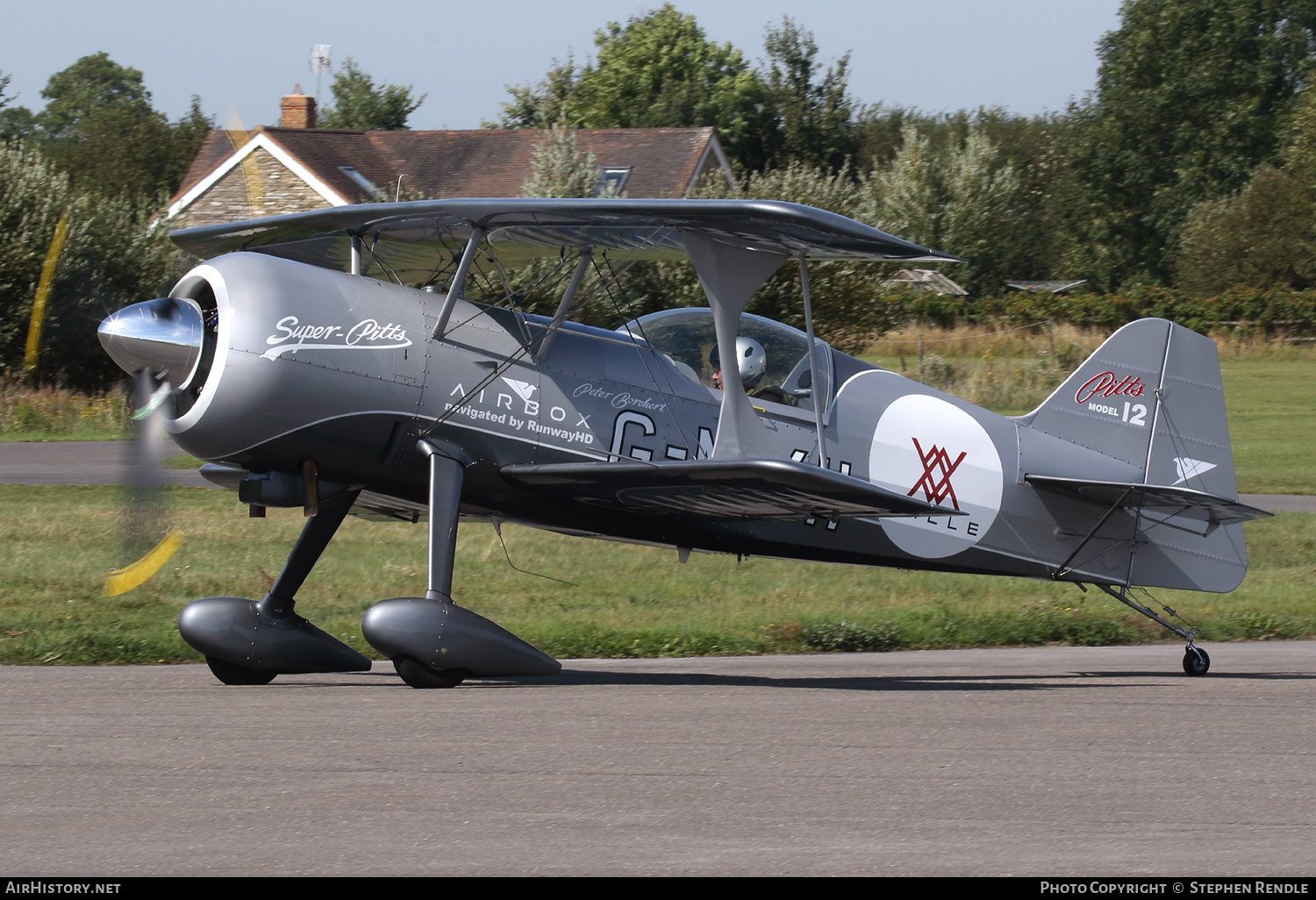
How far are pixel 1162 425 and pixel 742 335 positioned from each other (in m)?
3.70

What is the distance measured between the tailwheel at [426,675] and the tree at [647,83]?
64633mm

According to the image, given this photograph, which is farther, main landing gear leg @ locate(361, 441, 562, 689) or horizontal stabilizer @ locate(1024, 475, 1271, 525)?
horizontal stabilizer @ locate(1024, 475, 1271, 525)

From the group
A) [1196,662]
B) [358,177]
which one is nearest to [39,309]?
[1196,662]

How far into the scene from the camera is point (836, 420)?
9430 mm

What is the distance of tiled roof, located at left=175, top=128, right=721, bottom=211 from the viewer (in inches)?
1580

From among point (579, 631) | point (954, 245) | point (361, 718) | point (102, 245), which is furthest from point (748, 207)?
point (954, 245)

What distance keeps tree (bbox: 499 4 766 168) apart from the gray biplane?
62.1 metres

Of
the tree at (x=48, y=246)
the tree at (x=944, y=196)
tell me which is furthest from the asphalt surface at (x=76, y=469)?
the tree at (x=944, y=196)

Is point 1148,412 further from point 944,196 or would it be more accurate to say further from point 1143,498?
point 944,196

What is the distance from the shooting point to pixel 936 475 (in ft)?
32.1

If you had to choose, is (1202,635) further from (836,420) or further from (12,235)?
(12,235)

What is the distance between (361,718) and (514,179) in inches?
1367

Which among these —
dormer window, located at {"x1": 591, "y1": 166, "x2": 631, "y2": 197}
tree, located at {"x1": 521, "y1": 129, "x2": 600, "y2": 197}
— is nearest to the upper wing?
tree, located at {"x1": 521, "y1": 129, "x2": 600, "y2": 197}

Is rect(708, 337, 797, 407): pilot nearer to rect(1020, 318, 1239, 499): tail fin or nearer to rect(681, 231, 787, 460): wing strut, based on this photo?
rect(681, 231, 787, 460): wing strut
